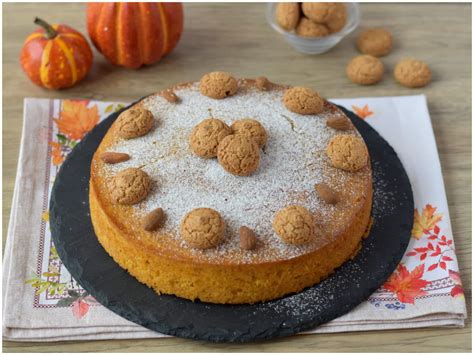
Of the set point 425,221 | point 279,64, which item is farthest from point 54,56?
point 425,221

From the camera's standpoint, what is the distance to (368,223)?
2.68 m

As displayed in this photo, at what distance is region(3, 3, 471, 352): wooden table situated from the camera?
313cm

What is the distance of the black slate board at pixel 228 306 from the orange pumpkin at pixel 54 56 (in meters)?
0.61

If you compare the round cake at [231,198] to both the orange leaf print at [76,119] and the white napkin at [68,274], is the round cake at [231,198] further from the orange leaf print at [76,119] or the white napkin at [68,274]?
the orange leaf print at [76,119]

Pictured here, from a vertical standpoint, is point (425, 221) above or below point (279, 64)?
below

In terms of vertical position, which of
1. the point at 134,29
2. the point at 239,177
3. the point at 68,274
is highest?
the point at 134,29

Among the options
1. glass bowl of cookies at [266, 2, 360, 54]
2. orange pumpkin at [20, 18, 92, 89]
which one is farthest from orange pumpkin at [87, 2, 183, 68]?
glass bowl of cookies at [266, 2, 360, 54]

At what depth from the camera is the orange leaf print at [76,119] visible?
313 centimetres

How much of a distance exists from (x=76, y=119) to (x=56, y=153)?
210mm

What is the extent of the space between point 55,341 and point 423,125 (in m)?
1.77

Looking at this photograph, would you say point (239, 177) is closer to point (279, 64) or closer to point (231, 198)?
point (231, 198)

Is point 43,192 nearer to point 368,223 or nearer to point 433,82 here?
point 368,223

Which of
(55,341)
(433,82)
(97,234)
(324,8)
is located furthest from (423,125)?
(55,341)

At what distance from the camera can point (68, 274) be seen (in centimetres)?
259
